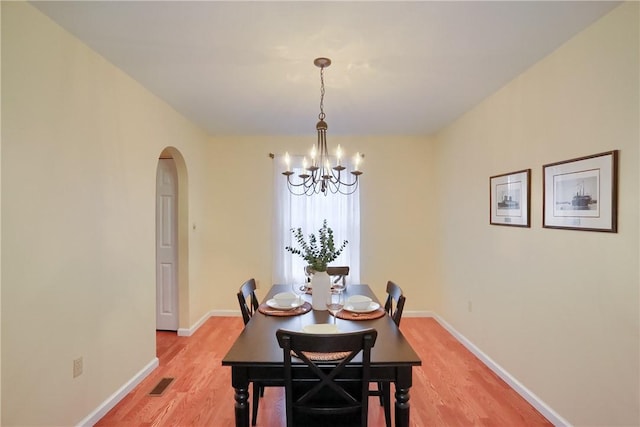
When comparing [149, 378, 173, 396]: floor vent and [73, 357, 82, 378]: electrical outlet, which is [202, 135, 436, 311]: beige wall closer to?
[149, 378, 173, 396]: floor vent

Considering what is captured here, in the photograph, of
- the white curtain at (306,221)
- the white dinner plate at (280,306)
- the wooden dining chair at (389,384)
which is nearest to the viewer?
the wooden dining chair at (389,384)

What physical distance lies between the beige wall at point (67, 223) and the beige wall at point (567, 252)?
10.4 ft

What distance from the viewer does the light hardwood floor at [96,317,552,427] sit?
7.27ft

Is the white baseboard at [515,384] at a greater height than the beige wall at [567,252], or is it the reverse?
the beige wall at [567,252]

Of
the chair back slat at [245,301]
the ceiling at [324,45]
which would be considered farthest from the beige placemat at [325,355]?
→ the ceiling at [324,45]

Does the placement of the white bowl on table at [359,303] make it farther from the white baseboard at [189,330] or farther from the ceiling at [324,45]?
the white baseboard at [189,330]

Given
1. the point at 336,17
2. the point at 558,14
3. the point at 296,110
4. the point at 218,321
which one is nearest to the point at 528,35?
the point at 558,14

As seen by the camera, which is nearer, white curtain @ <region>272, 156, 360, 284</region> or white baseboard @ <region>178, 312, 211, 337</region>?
white baseboard @ <region>178, 312, 211, 337</region>

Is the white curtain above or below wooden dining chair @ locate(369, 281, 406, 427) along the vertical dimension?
above

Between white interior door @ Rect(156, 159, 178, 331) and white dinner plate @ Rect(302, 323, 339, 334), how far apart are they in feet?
8.77

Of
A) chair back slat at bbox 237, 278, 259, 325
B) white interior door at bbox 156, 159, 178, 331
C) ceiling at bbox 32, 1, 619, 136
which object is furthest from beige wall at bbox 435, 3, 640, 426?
white interior door at bbox 156, 159, 178, 331

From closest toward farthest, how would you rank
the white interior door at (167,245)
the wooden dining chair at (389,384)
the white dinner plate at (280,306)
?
the wooden dining chair at (389,384), the white dinner plate at (280,306), the white interior door at (167,245)

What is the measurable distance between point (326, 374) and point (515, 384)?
197 centimetres

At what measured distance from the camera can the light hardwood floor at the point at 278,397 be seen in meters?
2.22
